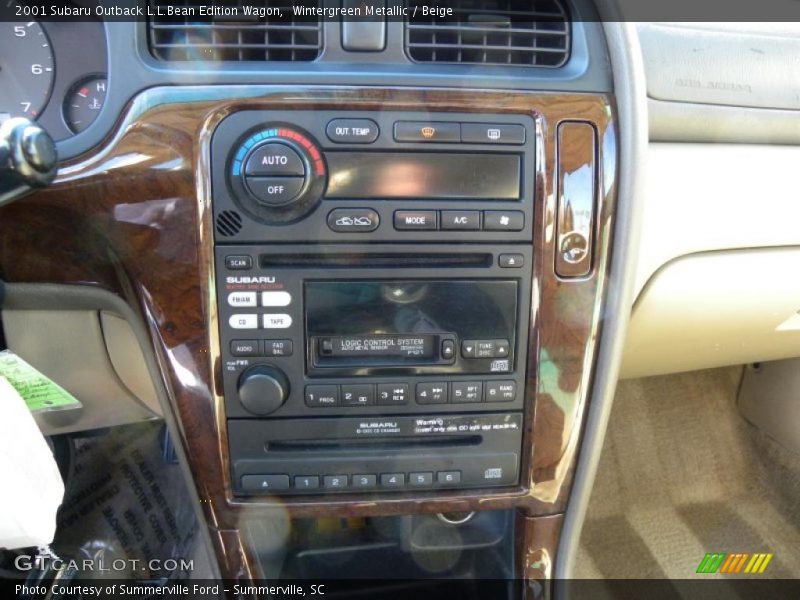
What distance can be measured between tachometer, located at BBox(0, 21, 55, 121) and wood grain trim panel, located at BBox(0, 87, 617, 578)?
0.12m

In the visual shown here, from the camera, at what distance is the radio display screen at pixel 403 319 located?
3.45 feet

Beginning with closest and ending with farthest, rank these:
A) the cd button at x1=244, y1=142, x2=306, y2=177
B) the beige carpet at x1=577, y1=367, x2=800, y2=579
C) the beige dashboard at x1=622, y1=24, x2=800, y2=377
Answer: the cd button at x1=244, y1=142, x2=306, y2=177 → the beige dashboard at x1=622, y1=24, x2=800, y2=377 → the beige carpet at x1=577, y1=367, x2=800, y2=579

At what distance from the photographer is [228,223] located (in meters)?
1.00

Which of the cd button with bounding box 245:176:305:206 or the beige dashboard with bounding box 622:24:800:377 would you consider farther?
the beige dashboard with bounding box 622:24:800:377

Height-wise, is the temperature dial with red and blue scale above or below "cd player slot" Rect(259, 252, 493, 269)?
above

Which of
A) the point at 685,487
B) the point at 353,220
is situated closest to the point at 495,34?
the point at 353,220

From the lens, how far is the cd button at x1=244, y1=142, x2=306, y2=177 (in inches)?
38.4

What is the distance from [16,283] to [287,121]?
49cm

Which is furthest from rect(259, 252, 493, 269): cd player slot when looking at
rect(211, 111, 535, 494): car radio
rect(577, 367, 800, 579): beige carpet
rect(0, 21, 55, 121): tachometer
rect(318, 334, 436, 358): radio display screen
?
rect(577, 367, 800, 579): beige carpet

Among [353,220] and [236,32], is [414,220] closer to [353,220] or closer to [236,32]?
[353,220]

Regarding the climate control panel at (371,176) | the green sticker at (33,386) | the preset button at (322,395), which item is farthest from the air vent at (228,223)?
the green sticker at (33,386)

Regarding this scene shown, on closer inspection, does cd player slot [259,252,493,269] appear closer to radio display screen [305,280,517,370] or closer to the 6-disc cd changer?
radio display screen [305,280,517,370]

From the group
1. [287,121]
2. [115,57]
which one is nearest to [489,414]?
[287,121]

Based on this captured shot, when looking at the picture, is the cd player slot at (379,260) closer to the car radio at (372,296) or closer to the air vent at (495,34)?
the car radio at (372,296)
